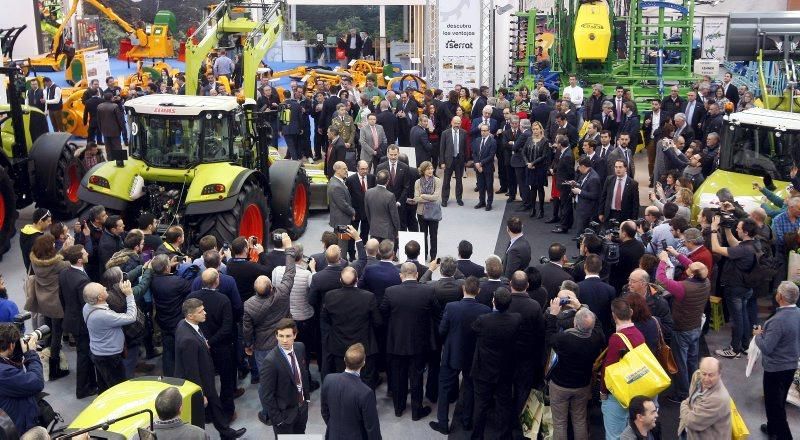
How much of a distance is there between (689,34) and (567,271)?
12.1m

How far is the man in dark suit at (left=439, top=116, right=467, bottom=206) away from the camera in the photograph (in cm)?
1400

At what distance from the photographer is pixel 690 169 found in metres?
12.2

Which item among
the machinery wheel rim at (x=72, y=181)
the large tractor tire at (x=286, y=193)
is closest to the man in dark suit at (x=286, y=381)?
the large tractor tire at (x=286, y=193)

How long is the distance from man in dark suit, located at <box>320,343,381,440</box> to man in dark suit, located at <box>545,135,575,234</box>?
689 centimetres

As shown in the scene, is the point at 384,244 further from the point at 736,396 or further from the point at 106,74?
the point at 106,74

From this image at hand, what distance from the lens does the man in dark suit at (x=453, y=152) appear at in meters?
14.0

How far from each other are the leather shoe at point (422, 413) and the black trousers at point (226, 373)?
1570mm

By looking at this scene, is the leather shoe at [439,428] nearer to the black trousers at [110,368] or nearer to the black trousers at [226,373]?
the black trousers at [226,373]

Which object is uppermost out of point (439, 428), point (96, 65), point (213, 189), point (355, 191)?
point (96, 65)

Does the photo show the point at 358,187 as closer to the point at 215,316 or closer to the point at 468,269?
the point at 468,269

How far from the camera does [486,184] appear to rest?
46.4 ft

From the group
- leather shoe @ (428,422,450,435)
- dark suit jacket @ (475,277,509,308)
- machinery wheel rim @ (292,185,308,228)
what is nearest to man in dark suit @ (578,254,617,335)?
dark suit jacket @ (475,277,509,308)

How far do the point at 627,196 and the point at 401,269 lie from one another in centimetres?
467

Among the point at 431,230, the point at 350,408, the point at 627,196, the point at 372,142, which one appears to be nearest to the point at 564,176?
the point at 627,196
